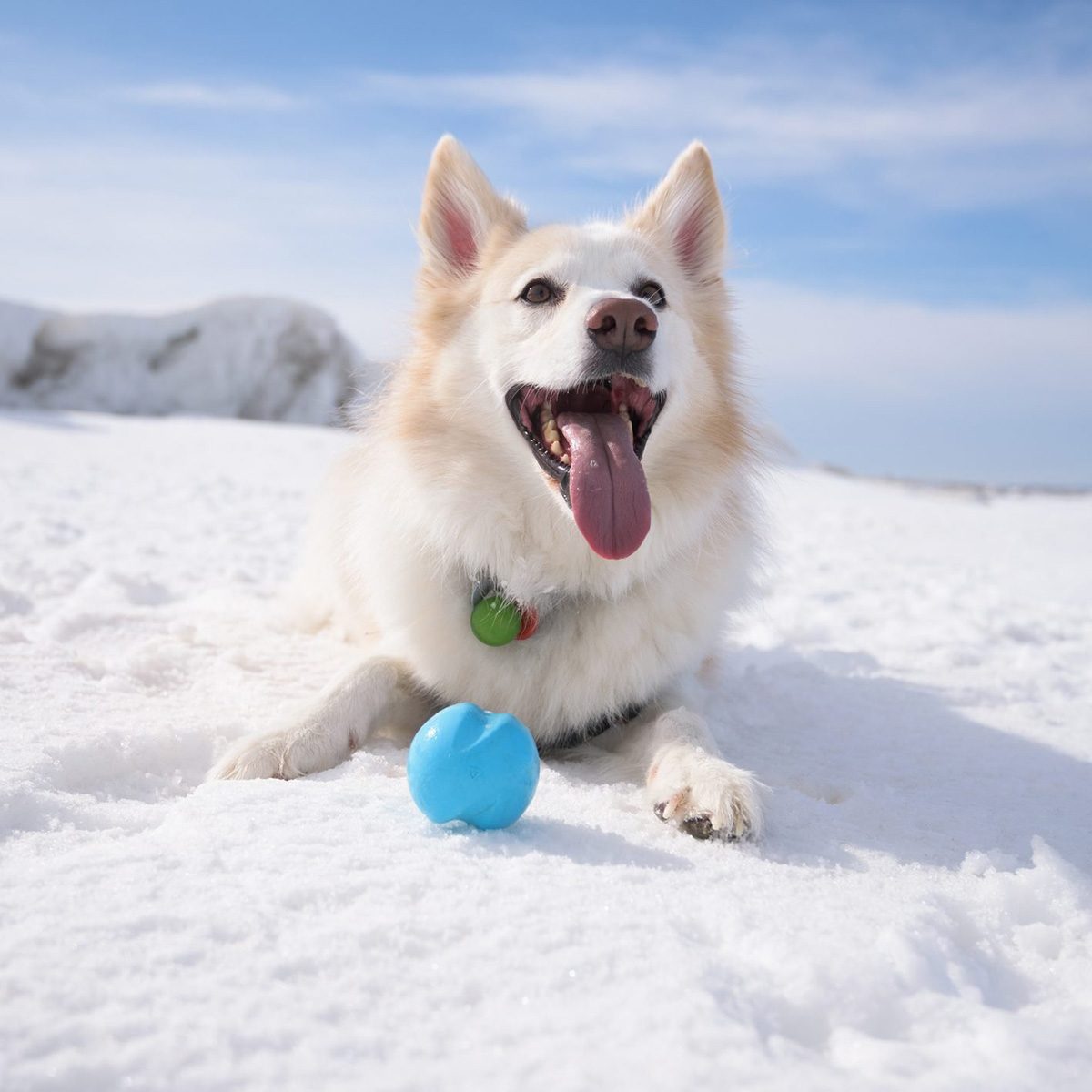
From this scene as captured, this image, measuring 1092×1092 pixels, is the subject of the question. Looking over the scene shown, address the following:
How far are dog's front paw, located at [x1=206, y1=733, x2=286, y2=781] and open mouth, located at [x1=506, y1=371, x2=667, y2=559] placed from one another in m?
0.93

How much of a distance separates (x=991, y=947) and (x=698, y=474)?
1.57 metres

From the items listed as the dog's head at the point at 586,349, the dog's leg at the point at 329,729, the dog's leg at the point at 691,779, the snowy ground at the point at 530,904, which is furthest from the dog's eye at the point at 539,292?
the dog's leg at the point at 691,779

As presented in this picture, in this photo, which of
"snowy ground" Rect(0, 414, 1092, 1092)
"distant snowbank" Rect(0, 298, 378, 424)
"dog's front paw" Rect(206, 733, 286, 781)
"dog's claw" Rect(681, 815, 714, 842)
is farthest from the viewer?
"distant snowbank" Rect(0, 298, 378, 424)

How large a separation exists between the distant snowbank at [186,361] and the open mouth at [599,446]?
15.6 meters

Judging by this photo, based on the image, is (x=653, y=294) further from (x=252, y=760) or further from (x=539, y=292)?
(x=252, y=760)

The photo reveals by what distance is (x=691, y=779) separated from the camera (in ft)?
7.18

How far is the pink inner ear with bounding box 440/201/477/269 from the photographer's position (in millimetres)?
3297

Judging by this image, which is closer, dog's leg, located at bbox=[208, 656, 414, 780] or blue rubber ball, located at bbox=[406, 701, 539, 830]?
blue rubber ball, located at bbox=[406, 701, 539, 830]

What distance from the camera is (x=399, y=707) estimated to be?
2820mm

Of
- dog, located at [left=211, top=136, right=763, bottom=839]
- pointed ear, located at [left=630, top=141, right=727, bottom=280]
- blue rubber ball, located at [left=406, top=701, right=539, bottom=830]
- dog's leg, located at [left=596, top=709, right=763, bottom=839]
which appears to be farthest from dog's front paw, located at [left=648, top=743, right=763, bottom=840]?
pointed ear, located at [left=630, top=141, right=727, bottom=280]

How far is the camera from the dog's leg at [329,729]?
7.67 ft

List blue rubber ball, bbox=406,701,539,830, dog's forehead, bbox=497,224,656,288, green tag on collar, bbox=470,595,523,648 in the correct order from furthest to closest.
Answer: dog's forehead, bbox=497,224,656,288 < green tag on collar, bbox=470,595,523,648 < blue rubber ball, bbox=406,701,539,830

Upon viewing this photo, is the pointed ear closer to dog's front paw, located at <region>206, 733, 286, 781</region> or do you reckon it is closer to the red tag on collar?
the red tag on collar

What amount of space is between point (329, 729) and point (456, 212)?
179 cm
